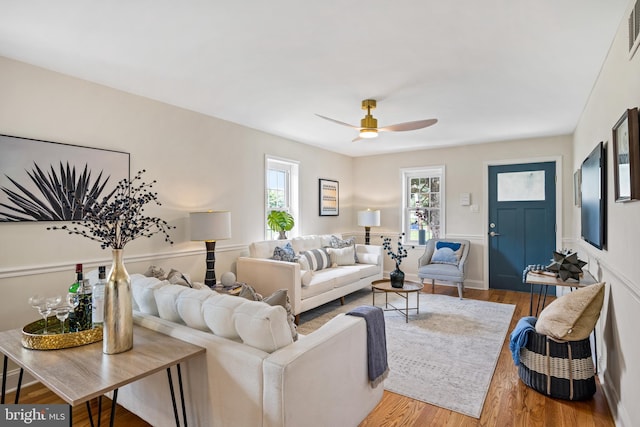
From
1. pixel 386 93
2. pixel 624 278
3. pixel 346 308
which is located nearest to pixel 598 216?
pixel 624 278

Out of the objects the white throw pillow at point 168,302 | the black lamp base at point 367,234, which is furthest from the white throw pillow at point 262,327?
the black lamp base at point 367,234

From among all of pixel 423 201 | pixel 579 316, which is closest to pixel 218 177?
pixel 579 316

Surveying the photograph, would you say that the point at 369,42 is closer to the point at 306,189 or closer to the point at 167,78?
the point at 167,78

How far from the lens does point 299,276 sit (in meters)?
4.02

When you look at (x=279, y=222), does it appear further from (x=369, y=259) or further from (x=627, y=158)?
(x=627, y=158)

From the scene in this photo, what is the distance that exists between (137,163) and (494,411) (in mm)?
3572

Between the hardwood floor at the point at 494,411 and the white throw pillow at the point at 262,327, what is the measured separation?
1057mm

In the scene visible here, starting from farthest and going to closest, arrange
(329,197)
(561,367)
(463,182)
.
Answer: (329,197) < (463,182) < (561,367)

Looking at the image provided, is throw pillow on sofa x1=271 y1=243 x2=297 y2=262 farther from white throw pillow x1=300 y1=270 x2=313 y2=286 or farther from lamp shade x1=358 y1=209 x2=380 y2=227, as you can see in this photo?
lamp shade x1=358 y1=209 x2=380 y2=227

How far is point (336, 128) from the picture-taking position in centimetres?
475

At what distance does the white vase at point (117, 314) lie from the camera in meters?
1.63

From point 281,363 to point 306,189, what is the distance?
446 cm

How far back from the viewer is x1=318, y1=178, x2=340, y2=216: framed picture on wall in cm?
616

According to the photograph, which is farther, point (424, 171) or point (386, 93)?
point (424, 171)
